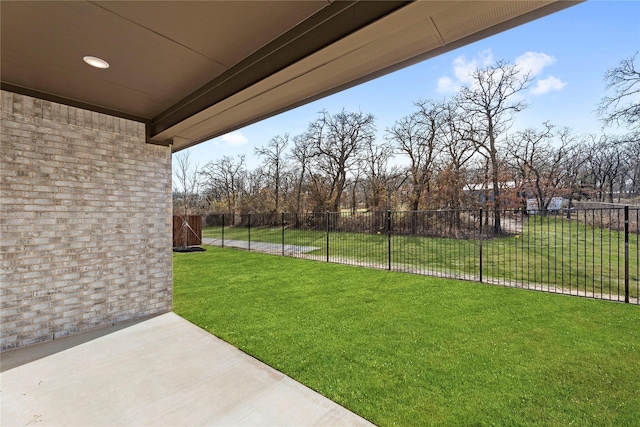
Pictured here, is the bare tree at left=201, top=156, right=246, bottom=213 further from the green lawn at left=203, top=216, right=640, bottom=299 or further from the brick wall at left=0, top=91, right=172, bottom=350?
the brick wall at left=0, top=91, right=172, bottom=350

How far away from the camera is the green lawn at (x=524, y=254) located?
479 cm

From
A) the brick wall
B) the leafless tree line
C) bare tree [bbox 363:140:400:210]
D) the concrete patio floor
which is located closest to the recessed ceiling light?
the brick wall

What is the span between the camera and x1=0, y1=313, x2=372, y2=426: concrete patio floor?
1818 millimetres

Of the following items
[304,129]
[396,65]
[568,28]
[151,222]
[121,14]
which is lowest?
[151,222]

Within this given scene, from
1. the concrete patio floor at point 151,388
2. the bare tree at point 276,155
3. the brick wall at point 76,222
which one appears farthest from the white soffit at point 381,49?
the bare tree at point 276,155

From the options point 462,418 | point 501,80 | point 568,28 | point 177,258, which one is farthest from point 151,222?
point 501,80

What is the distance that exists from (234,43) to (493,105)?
11604 millimetres

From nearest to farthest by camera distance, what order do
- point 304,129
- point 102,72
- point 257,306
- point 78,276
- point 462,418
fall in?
point 462,418, point 102,72, point 78,276, point 257,306, point 304,129

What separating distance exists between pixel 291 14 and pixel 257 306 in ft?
11.7

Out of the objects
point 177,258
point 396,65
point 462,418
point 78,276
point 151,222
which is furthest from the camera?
point 177,258

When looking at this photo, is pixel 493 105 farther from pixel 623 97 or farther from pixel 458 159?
pixel 623 97

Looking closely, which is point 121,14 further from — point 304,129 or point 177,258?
point 304,129

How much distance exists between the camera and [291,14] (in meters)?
1.64

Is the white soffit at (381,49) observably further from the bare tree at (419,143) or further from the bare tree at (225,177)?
the bare tree at (225,177)
